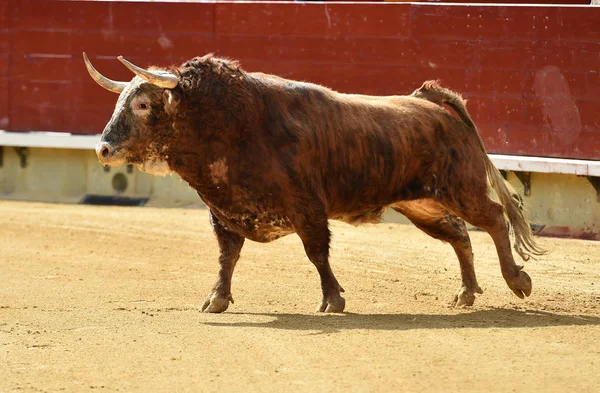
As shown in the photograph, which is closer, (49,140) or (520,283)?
(520,283)

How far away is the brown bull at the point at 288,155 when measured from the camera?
20.5 feet

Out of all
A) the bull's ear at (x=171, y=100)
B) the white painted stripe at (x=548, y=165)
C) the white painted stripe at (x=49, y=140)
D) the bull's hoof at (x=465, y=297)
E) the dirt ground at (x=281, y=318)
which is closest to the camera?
the dirt ground at (x=281, y=318)

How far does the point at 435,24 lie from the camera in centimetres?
1088

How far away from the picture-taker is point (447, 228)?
7141 mm

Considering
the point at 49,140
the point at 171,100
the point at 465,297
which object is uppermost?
the point at 171,100

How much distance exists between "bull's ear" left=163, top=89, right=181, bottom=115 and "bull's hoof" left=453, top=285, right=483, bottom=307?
6.68ft

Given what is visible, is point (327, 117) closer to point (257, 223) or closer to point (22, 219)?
point (257, 223)

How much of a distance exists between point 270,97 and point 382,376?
7.59ft

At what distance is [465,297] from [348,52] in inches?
197

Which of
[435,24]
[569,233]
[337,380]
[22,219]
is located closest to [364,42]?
[435,24]

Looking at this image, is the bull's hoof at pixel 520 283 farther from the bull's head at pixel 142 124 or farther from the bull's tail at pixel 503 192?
the bull's head at pixel 142 124

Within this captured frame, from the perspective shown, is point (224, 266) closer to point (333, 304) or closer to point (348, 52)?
point (333, 304)

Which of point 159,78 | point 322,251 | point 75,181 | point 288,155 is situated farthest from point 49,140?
point 322,251

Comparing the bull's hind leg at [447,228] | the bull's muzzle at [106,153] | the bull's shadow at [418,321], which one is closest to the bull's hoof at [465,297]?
the bull's hind leg at [447,228]
